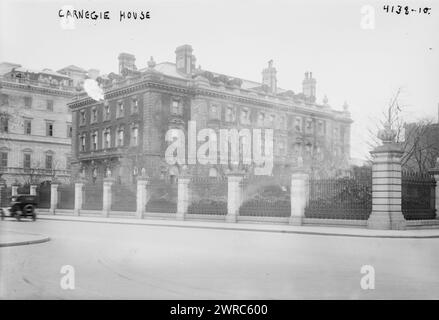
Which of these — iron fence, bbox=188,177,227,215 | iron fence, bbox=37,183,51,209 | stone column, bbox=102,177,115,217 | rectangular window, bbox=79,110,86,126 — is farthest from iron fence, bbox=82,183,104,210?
rectangular window, bbox=79,110,86,126

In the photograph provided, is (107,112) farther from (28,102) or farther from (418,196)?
(418,196)

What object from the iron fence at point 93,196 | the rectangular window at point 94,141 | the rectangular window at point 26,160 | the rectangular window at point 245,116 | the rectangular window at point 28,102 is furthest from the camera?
the rectangular window at point 94,141

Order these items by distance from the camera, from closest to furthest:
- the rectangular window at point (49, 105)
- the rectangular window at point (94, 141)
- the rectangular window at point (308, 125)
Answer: the rectangular window at point (94, 141), the rectangular window at point (49, 105), the rectangular window at point (308, 125)

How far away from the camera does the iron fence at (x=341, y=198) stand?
73.6 feet

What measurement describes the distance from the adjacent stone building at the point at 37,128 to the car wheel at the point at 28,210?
1818 cm

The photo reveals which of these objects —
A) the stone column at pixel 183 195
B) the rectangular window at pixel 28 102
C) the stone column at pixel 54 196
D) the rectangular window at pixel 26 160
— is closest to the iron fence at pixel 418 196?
the stone column at pixel 183 195

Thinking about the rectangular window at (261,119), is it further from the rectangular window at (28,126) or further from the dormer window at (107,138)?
the rectangular window at (28,126)

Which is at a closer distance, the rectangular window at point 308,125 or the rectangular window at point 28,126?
the rectangular window at point 28,126

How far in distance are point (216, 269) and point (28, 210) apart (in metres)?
20.6

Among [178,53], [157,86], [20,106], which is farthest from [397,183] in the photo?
[20,106]

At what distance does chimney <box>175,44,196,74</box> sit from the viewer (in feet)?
170

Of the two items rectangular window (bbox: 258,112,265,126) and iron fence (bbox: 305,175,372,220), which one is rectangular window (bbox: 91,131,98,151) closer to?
rectangular window (bbox: 258,112,265,126)

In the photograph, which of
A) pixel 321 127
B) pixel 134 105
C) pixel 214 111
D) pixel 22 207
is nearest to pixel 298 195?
pixel 22 207

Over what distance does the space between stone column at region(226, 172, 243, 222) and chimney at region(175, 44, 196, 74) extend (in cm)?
2639
